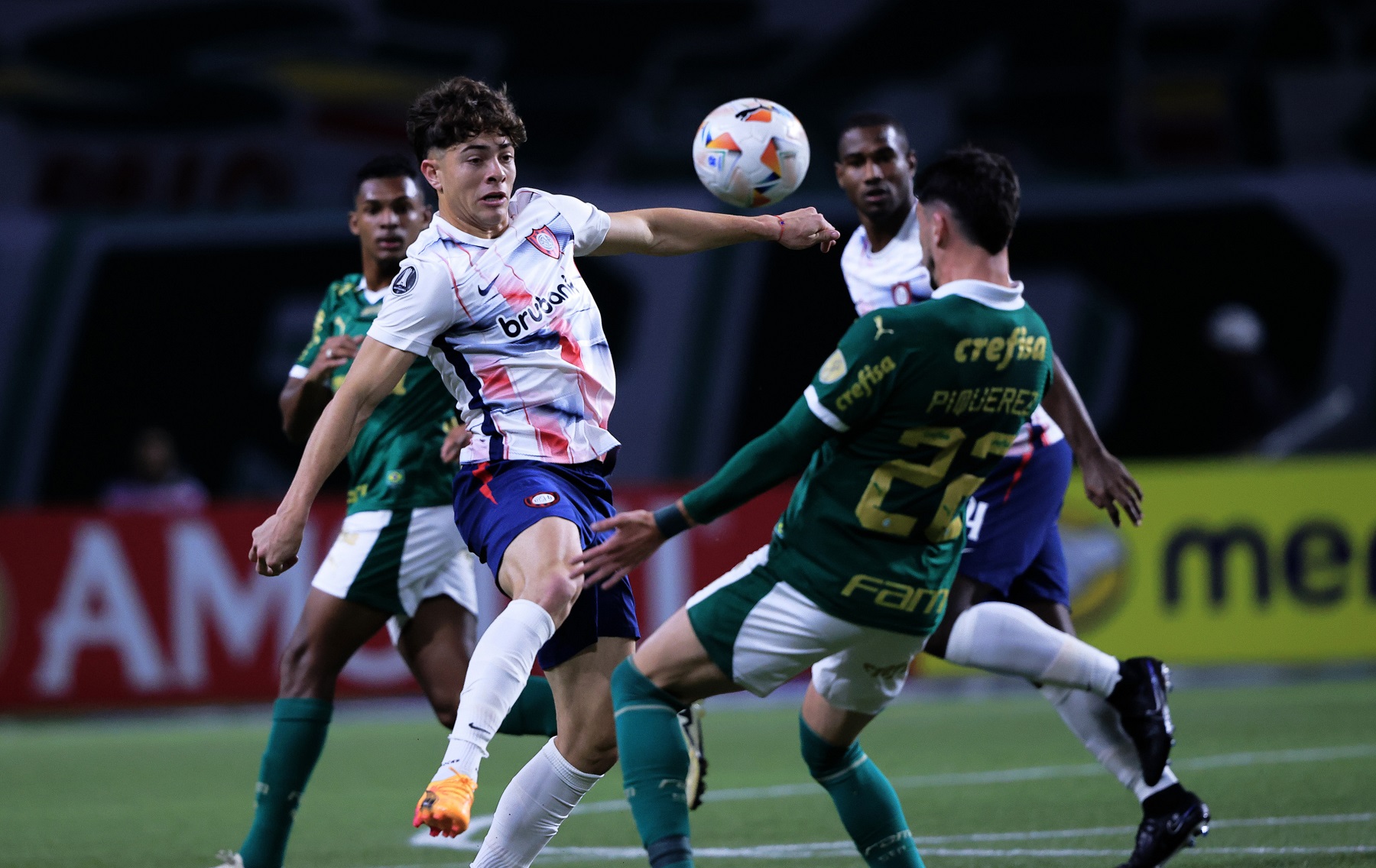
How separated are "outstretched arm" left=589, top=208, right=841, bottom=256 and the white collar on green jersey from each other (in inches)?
42.5

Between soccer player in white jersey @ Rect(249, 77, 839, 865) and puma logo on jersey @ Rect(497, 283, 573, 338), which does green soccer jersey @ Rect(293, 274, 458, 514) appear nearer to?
soccer player in white jersey @ Rect(249, 77, 839, 865)

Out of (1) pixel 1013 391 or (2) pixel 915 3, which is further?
(2) pixel 915 3

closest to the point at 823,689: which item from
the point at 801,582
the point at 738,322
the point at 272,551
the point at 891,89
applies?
the point at 801,582

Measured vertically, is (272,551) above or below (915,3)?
below

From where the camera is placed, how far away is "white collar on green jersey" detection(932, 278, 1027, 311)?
415 centimetres

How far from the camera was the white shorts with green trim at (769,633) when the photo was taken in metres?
4.16

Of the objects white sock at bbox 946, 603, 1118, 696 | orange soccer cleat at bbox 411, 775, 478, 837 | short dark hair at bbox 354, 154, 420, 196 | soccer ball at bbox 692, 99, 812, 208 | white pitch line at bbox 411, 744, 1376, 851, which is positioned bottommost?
white pitch line at bbox 411, 744, 1376, 851

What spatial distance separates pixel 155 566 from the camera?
11812 mm

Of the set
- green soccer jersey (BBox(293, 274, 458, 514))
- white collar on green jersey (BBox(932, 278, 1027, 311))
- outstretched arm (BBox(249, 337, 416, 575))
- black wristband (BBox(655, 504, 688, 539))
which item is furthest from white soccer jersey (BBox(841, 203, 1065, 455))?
black wristband (BBox(655, 504, 688, 539))

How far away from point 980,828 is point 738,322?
11.5m

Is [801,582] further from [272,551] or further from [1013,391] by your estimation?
[272,551]

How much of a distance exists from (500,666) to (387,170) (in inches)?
88.6

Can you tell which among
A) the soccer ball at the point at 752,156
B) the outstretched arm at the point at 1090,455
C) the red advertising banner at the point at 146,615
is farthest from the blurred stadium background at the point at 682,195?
the outstretched arm at the point at 1090,455

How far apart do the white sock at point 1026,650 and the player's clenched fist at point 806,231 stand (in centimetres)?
125
